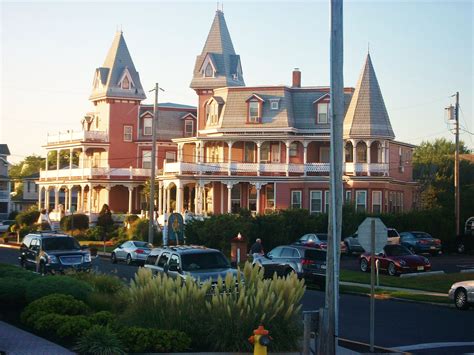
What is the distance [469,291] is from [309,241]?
23.1 m

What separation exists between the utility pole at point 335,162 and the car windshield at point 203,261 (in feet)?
28.5

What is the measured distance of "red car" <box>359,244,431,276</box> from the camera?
37.8 metres

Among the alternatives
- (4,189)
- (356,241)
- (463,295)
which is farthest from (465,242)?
(4,189)

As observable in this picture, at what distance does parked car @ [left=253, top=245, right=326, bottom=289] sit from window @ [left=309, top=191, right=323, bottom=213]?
2896 centimetres

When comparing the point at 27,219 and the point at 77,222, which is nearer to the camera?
the point at 77,222

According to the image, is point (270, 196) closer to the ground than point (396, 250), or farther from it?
farther from it

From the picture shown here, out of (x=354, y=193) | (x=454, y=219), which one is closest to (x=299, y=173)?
(x=354, y=193)

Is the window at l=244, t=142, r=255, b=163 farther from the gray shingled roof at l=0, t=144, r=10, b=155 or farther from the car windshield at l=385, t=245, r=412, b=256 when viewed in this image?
the gray shingled roof at l=0, t=144, r=10, b=155

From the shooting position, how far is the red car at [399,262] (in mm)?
37781

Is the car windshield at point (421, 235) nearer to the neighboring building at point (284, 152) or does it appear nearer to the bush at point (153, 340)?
the neighboring building at point (284, 152)

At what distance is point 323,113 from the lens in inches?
2576

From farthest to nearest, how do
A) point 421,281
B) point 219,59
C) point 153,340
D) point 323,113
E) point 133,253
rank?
point 219,59
point 323,113
point 133,253
point 421,281
point 153,340

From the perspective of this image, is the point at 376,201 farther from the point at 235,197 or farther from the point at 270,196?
the point at 235,197

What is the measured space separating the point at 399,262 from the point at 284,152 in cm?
2886
